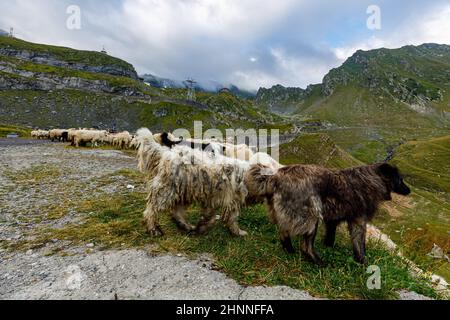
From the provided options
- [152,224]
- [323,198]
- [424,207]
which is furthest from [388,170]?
[424,207]

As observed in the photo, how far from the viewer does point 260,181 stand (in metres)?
6.80

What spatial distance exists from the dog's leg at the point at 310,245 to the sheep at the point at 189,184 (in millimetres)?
1793

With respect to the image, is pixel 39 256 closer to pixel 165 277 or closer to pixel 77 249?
pixel 77 249

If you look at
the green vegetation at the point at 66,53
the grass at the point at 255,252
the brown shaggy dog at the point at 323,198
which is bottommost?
the grass at the point at 255,252

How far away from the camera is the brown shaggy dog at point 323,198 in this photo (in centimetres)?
599

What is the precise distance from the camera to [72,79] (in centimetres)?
13862

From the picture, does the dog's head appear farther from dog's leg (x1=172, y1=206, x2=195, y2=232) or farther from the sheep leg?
dog's leg (x1=172, y1=206, x2=195, y2=232)

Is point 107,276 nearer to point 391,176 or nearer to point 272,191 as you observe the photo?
point 272,191

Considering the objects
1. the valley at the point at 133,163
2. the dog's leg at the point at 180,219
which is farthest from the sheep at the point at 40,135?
the dog's leg at the point at 180,219

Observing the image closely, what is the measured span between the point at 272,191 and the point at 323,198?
3.82 feet

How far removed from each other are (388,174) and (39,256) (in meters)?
8.35

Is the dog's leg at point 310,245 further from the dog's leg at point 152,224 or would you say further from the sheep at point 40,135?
the sheep at point 40,135

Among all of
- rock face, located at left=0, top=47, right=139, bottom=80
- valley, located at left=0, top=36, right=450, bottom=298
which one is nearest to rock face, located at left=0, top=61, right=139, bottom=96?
valley, located at left=0, top=36, right=450, bottom=298

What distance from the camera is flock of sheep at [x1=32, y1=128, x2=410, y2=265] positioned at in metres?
6.07
